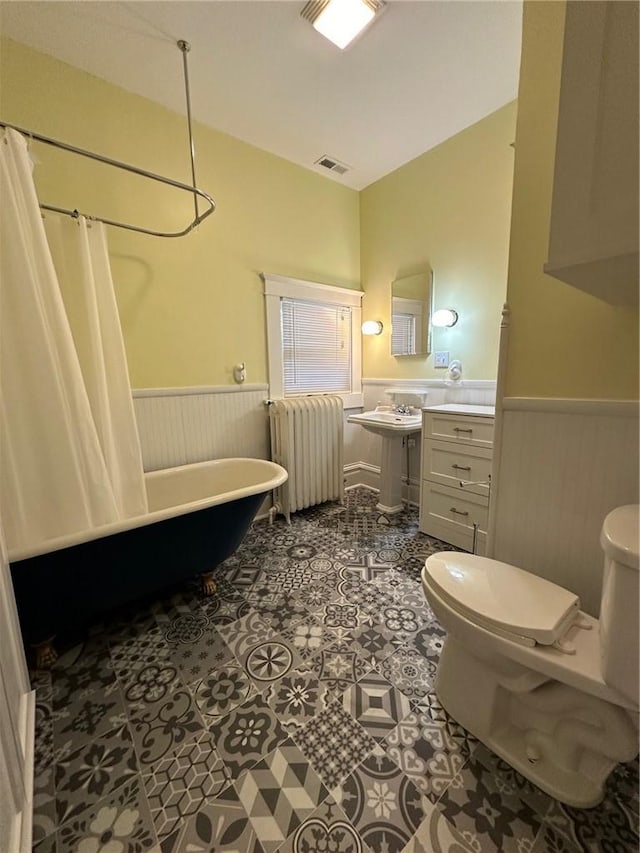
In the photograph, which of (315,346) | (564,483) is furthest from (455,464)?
(315,346)

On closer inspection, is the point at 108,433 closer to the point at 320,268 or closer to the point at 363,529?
the point at 363,529

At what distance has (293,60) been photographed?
1676mm

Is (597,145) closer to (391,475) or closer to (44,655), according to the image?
(391,475)

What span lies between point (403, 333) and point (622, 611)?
2.40m

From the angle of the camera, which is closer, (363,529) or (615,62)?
(615,62)

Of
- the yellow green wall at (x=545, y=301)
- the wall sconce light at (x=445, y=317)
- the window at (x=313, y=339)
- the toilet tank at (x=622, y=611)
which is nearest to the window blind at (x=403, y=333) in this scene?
the wall sconce light at (x=445, y=317)

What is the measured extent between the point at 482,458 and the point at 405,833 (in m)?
1.54

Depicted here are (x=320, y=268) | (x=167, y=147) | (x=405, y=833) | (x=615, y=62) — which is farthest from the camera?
(x=320, y=268)

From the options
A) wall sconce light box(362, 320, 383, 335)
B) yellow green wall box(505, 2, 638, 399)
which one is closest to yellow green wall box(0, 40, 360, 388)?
wall sconce light box(362, 320, 383, 335)

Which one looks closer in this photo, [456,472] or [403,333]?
[456,472]

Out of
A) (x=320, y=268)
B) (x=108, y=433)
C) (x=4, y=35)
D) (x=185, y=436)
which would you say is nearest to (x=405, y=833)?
(x=108, y=433)

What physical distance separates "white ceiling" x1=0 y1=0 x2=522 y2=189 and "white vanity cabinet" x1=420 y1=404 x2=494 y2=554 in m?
1.82

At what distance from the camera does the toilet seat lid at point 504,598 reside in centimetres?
88

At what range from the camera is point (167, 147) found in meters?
2.02
